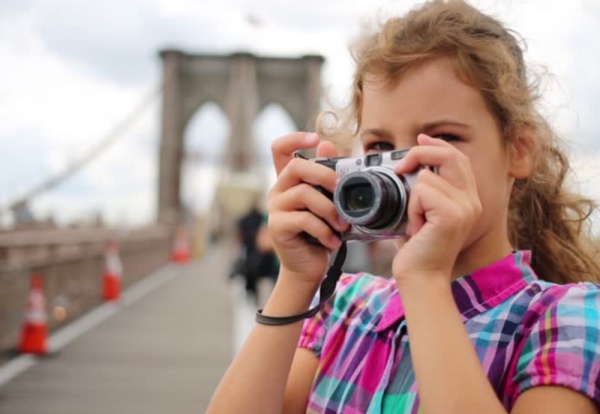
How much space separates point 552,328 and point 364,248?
586 cm

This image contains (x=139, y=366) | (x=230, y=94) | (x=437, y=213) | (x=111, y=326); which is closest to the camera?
(x=437, y=213)

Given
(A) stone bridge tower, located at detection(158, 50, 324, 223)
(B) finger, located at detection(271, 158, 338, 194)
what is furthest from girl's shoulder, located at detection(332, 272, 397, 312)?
(A) stone bridge tower, located at detection(158, 50, 324, 223)

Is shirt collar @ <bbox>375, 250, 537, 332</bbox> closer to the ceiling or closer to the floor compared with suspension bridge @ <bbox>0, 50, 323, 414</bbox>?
closer to the ceiling

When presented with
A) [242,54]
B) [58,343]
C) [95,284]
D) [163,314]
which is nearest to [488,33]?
[58,343]

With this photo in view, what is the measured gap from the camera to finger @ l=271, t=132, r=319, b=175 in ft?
4.85

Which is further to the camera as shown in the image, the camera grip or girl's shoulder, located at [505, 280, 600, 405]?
the camera grip

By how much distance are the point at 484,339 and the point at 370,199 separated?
265 mm

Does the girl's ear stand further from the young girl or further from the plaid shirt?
the plaid shirt

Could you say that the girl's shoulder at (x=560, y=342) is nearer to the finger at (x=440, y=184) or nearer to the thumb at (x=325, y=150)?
the finger at (x=440, y=184)

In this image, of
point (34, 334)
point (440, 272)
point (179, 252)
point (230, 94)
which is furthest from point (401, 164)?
point (230, 94)

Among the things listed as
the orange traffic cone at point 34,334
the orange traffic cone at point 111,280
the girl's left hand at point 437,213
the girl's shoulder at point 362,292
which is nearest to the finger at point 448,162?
the girl's left hand at point 437,213

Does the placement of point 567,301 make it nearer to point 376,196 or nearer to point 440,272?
point 440,272

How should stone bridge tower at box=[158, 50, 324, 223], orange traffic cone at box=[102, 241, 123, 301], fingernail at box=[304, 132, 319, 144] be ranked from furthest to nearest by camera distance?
1. stone bridge tower at box=[158, 50, 324, 223]
2. orange traffic cone at box=[102, 241, 123, 301]
3. fingernail at box=[304, 132, 319, 144]

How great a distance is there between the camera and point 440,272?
46.6 inches
